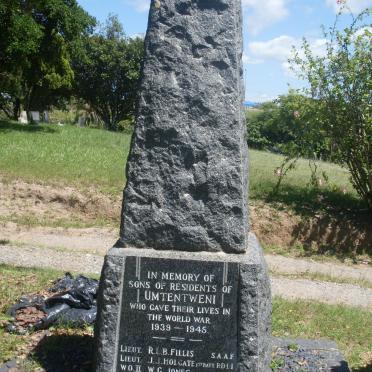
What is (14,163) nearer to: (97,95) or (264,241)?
(264,241)

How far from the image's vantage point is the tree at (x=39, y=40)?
19.1 metres

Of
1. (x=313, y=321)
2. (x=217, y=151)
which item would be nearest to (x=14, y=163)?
(x=313, y=321)

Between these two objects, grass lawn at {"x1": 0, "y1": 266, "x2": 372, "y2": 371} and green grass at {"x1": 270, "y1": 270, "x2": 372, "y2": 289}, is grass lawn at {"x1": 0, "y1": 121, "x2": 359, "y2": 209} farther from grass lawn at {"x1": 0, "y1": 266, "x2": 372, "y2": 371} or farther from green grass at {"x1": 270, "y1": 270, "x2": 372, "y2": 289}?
grass lawn at {"x1": 0, "y1": 266, "x2": 372, "y2": 371}

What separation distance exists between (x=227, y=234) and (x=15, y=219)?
380 inches

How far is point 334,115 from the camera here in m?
13.5

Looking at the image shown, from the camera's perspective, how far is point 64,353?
4.93m

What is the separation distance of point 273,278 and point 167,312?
21.3ft

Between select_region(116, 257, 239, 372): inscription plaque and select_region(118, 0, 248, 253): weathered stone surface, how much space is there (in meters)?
0.21

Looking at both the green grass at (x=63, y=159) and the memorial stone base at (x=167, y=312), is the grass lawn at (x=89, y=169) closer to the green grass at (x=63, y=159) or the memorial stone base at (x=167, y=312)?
the green grass at (x=63, y=159)

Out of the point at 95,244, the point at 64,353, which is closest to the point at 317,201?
the point at 95,244

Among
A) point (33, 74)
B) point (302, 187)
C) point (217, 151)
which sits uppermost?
point (33, 74)

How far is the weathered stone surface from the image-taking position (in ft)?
13.8

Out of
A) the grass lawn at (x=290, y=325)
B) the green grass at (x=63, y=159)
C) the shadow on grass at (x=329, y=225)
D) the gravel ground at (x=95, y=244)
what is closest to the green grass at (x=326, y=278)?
the gravel ground at (x=95, y=244)

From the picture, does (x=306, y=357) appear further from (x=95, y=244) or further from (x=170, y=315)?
(x=95, y=244)
